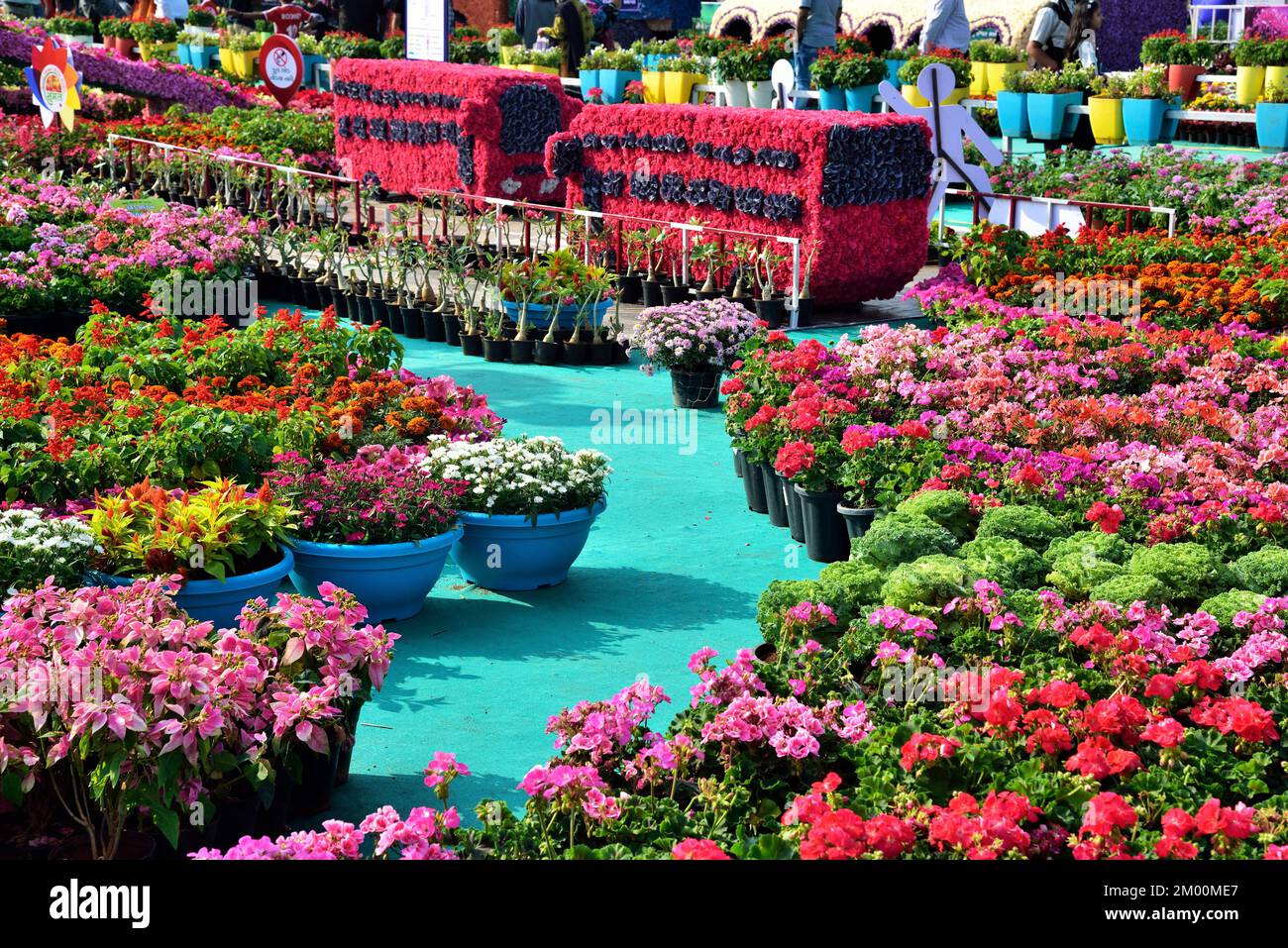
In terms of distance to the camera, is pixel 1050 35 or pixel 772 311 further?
pixel 1050 35

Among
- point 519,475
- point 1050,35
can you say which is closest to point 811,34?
point 1050,35

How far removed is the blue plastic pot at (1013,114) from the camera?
23.0 m

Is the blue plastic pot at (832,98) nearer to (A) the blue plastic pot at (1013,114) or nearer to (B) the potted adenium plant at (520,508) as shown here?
(A) the blue plastic pot at (1013,114)

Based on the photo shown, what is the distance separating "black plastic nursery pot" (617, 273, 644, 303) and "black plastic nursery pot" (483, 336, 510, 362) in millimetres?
2412

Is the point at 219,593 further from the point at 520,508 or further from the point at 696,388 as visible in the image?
the point at 696,388

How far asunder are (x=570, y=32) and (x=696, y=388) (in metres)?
18.7

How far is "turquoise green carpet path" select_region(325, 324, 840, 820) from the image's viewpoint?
567 cm

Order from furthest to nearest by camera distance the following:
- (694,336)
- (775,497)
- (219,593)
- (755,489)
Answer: (694,336)
(755,489)
(775,497)
(219,593)

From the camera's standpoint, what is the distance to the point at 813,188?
44.4 feet

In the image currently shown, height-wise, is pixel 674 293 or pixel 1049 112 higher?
pixel 1049 112

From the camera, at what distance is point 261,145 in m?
20.1

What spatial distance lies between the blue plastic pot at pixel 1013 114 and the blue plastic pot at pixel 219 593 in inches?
741

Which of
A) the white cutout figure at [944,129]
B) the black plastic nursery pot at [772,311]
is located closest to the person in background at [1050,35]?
the white cutout figure at [944,129]
